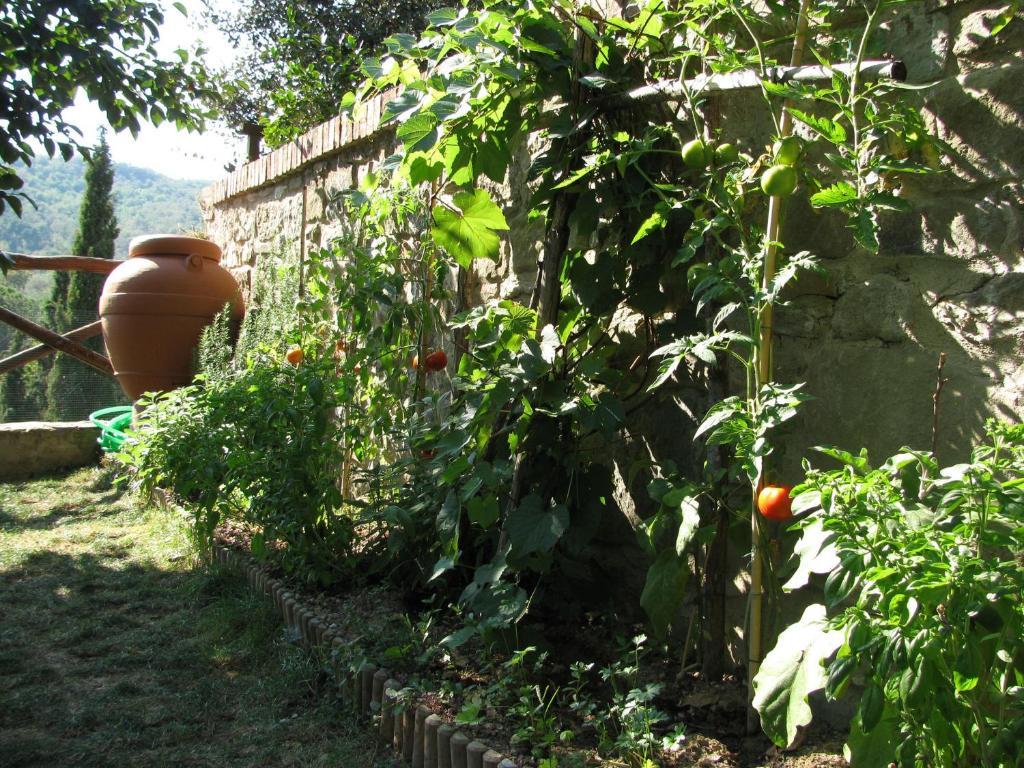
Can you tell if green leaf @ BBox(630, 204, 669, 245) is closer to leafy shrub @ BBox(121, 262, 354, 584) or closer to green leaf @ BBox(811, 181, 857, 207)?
green leaf @ BBox(811, 181, 857, 207)

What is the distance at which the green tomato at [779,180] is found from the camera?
166 centimetres

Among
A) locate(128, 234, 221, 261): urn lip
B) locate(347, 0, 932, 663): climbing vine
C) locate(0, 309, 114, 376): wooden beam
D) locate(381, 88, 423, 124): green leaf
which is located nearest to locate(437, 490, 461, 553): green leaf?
locate(347, 0, 932, 663): climbing vine

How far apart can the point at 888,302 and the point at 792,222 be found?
32 centimetres

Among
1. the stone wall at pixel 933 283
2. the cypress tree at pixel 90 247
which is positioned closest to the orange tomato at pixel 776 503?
the stone wall at pixel 933 283

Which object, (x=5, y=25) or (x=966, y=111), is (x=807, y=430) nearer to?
(x=966, y=111)

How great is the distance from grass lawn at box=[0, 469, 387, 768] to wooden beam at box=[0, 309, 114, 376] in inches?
77.0

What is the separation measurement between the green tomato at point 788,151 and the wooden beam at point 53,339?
206 inches

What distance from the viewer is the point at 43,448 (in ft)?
20.7

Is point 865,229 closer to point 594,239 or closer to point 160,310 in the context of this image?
point 594,239

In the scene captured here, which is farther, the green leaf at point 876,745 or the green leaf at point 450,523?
the green leaf at point 450,523

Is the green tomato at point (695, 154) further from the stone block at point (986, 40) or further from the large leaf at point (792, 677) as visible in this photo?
the large leaf at point (792, 677)

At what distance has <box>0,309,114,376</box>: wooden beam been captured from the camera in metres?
5.68

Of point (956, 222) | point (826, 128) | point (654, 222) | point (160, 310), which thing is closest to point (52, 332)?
point (160, 310)

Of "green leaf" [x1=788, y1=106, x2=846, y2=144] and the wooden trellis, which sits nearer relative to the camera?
"green leaf" [x1=788, y1=106, x2=846, y2=144]
